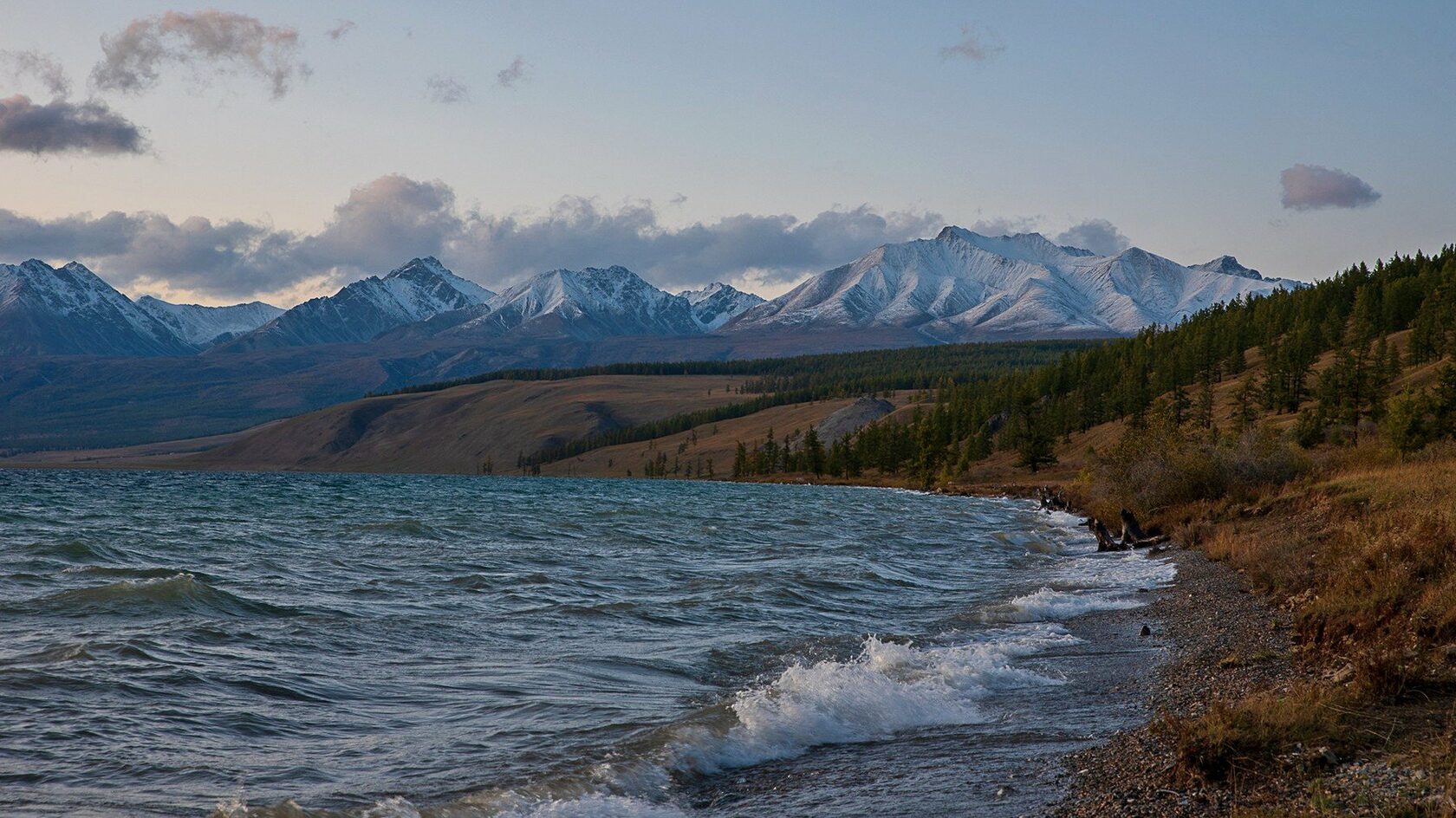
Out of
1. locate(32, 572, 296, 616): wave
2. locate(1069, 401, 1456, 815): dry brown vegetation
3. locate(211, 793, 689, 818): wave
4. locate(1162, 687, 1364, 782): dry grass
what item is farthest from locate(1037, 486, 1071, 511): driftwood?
locate(211, 793, 689, 818): wave

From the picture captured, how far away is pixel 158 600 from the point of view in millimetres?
25516

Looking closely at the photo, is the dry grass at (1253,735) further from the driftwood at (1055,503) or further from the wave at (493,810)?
the driftwood at (1055,503)

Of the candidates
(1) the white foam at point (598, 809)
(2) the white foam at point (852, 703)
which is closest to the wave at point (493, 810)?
(1) the white foam at point (598, 809)

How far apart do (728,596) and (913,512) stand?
1869 inches

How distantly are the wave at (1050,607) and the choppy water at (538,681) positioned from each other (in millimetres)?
112

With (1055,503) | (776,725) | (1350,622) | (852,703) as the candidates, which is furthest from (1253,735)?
(1055,503)

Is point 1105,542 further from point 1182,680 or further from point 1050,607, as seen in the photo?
point 1182,680

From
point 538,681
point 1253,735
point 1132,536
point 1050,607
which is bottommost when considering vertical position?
point 1132,536

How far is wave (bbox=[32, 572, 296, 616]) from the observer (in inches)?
962

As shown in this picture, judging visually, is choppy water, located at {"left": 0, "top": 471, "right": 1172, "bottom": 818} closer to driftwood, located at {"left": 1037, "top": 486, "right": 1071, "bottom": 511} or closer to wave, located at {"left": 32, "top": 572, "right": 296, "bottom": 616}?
wave, located at {"left": 32, "top": 572, "right": 296, "bottom": 616}

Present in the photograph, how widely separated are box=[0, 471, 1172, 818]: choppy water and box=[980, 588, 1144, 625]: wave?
0.37 ft

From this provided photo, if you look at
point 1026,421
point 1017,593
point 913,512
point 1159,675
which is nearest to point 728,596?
point 1017,593

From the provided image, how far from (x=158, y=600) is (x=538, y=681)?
41.1 feet

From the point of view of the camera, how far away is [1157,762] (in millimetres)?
11461
